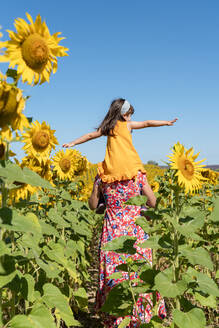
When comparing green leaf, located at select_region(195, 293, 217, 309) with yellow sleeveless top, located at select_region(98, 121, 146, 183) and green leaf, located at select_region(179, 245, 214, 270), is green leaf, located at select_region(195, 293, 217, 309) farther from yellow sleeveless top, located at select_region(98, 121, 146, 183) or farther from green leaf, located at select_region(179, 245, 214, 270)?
yellow sleeveless top, located at select_region(98, 121, 146, 183)

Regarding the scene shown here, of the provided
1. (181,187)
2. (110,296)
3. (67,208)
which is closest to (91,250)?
(67,208)

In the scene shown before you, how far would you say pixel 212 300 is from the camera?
6.55ft

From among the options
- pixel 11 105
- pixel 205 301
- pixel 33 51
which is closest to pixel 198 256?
pixel 205 301

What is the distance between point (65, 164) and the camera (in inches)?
131

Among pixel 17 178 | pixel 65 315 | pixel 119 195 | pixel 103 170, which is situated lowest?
pixel 65 315

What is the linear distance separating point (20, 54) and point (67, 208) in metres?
1.82

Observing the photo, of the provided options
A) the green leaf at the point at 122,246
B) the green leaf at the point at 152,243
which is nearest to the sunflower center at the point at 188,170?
the green leaf at the point at 152,243

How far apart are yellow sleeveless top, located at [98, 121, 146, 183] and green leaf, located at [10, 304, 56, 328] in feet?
4.43

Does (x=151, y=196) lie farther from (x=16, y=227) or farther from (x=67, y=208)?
(x=16, y=227)

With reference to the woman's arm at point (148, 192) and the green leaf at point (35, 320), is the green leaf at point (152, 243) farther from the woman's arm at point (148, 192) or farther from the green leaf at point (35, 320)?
the woman's arm at point (148, 192)

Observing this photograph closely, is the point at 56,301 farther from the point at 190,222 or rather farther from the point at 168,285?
the point at 190,222

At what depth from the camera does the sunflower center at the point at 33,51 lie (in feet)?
5.14

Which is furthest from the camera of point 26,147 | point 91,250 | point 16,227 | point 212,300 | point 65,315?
point 91,250

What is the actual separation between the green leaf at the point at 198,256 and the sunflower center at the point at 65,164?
175 cm
